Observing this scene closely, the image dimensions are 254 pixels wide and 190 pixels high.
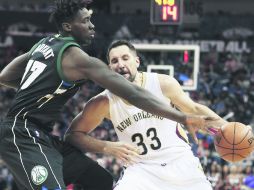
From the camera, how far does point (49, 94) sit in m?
3.80

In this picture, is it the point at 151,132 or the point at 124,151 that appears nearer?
the point at 124,151

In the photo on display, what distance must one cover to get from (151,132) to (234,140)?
70 centimetres

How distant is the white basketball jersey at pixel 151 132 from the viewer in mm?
4598

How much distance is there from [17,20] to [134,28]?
3.87 metres

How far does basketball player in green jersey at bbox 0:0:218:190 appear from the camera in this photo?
3.58 m

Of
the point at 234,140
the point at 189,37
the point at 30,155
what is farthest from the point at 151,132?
the point at 189,37

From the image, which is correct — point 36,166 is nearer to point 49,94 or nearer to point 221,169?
point 49,94

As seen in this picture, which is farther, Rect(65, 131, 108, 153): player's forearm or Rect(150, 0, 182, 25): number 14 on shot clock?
Rect(150, 0, 182, 25): number 14 on shot clock

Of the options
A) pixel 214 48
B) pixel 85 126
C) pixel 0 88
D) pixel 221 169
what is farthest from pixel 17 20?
pixel 85 126

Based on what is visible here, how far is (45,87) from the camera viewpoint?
3.77 metres

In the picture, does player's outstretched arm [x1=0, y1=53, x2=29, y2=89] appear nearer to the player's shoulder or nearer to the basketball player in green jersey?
the basketball player in green jersey

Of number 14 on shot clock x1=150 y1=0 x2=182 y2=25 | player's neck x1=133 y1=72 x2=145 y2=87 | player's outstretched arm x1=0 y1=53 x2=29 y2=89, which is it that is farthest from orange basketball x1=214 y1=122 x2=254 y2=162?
number 14 on shot clock x1=150 y1=0 x2=182 y2=25

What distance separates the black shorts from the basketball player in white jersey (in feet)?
2.31

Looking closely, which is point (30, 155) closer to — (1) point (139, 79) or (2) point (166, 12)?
(1) point (139, 79)
